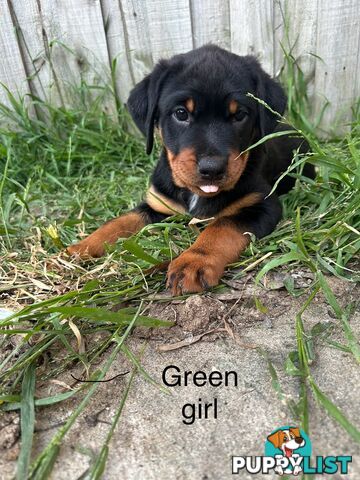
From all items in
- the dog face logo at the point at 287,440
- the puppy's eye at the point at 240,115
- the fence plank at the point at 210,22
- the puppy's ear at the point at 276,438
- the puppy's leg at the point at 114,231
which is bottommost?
the puppy's leg at the point at 114,231

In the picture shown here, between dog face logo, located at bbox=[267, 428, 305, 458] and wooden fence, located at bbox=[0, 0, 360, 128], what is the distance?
314 centimetres

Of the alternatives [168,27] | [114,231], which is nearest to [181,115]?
[114,231]

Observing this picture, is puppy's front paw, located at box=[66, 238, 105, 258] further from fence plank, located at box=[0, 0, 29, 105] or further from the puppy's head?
fence plank, located at box=[0, 0, 29, 105]

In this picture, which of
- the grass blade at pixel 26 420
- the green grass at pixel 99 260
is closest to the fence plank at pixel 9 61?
the green grass at pixel 99 260

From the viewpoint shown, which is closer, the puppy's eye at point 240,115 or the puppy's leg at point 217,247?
the puppy's leg at point 217,247

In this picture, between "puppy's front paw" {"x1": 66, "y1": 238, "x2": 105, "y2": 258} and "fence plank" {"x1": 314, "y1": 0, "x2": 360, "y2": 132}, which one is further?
"fence plank" {"x1": 314, "y1": 0, "x2": 360, "y2": 132}

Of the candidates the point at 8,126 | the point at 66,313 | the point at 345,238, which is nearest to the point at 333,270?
the point at 345,238

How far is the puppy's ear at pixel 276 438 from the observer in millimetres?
1280

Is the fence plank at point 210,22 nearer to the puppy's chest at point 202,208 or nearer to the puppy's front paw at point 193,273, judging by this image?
the puppy's chest at point 202,208

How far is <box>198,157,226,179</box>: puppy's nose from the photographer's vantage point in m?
2.02

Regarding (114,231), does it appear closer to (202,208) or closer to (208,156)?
(202,208)

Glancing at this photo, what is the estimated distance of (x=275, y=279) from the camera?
1992 mm

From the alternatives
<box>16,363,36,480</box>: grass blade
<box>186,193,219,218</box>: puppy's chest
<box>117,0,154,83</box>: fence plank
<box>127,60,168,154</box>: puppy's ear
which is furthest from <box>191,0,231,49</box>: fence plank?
<box>16,363,36,480</box>: grass blade

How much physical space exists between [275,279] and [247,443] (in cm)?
85
